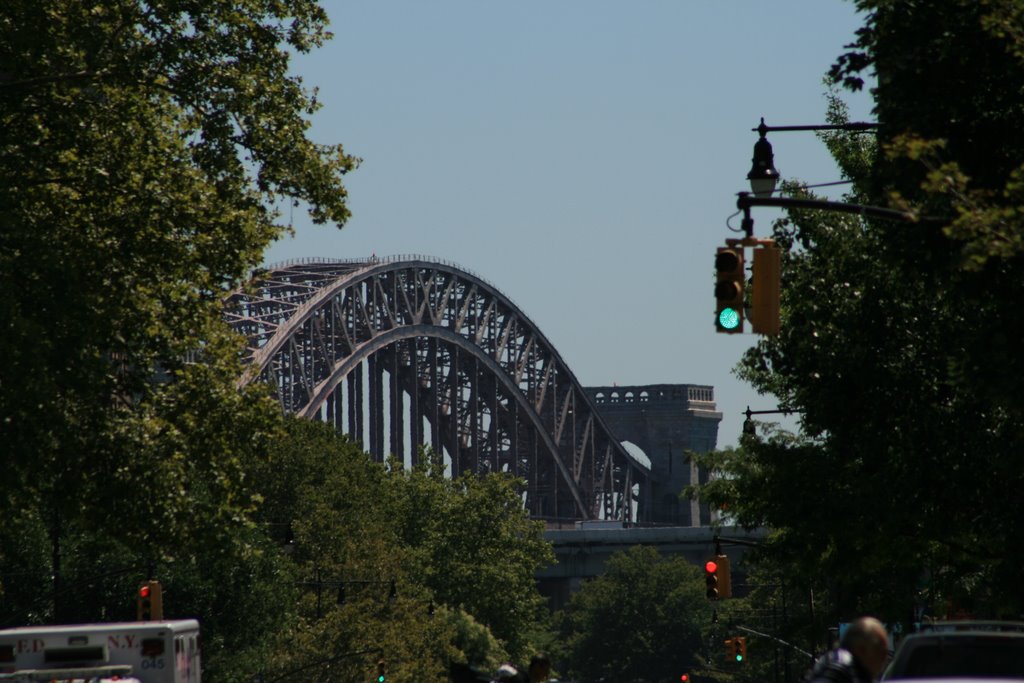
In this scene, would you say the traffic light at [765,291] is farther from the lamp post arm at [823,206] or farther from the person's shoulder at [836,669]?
the person's shoulder at [836,669]

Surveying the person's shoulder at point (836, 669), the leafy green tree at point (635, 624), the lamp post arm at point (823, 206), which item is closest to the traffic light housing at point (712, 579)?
A: the lamp post arm at point (823, 206)

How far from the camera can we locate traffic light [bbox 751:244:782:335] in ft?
66.8

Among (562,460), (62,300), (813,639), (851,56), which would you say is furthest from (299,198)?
→ (562,460)

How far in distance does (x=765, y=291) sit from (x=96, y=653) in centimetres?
1055

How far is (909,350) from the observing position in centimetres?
3544

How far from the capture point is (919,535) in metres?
37.8

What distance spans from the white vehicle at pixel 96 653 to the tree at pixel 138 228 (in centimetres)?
577

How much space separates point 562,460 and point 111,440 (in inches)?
6330

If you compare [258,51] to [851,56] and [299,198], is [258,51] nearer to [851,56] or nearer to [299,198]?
[299,198]

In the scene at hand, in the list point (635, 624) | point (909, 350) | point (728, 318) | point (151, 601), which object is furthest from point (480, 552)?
point (728, 318)

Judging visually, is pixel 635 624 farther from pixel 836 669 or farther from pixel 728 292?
pixel 836 669

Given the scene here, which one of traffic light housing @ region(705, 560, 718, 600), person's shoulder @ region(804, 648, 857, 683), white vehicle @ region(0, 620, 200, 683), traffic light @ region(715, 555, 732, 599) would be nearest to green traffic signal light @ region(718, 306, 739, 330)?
person's shoulder @ region(804, 648, 857, 683)

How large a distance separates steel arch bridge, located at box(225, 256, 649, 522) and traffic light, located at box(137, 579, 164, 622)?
85480 mm

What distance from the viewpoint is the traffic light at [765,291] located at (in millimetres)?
20359
